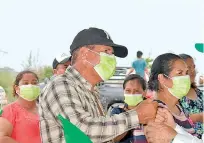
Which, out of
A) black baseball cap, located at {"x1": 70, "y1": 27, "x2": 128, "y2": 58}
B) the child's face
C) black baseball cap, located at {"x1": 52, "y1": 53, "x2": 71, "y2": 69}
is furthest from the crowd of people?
black baseball cap, located at {"x1": 52, "y1": 53, "x2": 71, "y2": 69}

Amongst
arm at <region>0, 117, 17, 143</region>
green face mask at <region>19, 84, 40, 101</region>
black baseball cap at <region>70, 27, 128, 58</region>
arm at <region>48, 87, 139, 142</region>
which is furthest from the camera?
green face mask at <region>19, 84, 40, 101</region>

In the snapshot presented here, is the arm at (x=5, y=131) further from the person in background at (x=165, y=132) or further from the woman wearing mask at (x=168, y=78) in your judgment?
the person in background at (x=165, y=132)

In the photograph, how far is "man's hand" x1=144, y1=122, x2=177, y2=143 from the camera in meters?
2.21

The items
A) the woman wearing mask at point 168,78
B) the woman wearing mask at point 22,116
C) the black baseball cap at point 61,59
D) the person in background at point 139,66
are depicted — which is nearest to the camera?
the woman wearing mask at point 168,78

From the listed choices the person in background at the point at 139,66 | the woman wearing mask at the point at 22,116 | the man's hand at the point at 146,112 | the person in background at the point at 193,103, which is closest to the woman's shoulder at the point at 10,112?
the woman wearing mask at the point at 22,116

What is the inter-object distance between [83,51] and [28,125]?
4.54 ft

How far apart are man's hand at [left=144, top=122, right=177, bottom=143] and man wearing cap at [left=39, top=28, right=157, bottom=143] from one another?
0.10m

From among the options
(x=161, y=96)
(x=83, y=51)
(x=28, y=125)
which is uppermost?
(x=83, y=51)

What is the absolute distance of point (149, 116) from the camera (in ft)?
7.04

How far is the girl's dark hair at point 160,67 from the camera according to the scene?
3.01m

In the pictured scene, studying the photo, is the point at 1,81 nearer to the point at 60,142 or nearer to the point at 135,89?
the point at 135,89

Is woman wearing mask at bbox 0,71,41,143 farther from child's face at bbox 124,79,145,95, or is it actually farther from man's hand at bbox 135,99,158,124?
man's hand at bbox 135,99,158,124

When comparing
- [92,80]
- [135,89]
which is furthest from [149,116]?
[135,89]

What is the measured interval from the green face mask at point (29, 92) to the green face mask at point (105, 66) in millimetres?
1629
